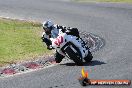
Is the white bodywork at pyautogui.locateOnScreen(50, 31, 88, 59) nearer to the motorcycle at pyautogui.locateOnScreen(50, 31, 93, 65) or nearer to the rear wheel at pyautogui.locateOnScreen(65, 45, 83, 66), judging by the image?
the motorcycle at pyautogui.locateOnScreen(50, 31, 93, 65)

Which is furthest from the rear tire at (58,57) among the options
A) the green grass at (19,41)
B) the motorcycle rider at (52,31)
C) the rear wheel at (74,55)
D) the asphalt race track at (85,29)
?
the green grass at (19,41)

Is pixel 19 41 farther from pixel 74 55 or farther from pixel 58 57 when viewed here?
pixel 74 55

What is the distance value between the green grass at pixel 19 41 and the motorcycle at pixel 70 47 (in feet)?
7.21

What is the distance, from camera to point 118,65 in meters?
16.5

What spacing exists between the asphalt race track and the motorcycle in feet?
1.14

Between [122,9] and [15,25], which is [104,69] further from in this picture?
[122,9]

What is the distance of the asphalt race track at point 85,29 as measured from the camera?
15070 mm

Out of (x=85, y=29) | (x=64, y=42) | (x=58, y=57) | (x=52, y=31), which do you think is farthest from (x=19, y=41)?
(x=64, y=42)

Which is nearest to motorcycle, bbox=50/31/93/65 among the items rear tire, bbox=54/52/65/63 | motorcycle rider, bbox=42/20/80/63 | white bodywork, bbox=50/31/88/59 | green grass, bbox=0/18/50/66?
white bodywork, bbox=50/31/88/59

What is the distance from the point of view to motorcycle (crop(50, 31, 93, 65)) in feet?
55.8

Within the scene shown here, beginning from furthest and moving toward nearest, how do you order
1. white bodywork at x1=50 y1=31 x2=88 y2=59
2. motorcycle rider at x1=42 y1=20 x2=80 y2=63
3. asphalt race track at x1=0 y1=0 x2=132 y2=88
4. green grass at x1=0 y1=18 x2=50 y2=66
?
green grass at x1=0 y1=18 x2=50 y2=66, motorcycle rider at x1=42 y1=20 x2=80 y2=63, white bodywork at x1=50 y1=31 x2=88 y2=59, asphalt race track at x1=0 y1=0 x2=132 y2=88

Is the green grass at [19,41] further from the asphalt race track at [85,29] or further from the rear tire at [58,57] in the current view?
the asphalt race track at [85,29]

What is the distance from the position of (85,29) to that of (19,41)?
5.62 m

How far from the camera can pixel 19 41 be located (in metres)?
22.5
